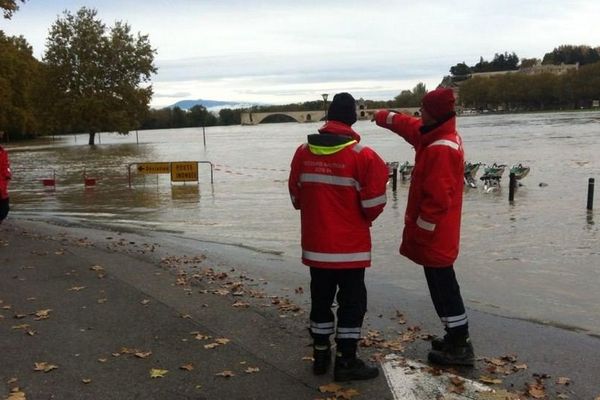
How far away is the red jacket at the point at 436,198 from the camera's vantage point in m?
4.52

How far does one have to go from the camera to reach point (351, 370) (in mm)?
4590

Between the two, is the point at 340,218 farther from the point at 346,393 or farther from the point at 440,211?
the point at 346,393

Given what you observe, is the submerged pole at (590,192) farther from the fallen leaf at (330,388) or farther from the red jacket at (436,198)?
the fallen leaf at (330,388)

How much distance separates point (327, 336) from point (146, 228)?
35.5 feet

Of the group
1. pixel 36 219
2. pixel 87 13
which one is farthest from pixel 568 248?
pixel 87 13

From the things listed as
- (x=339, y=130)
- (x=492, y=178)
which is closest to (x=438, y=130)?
(x=339, y=130)

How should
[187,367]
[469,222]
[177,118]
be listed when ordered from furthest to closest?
[177,118], [469,222], [187,367]

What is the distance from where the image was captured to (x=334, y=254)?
4523mm

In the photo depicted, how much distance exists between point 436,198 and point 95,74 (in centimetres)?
7971

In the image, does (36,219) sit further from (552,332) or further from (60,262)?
(552,332)

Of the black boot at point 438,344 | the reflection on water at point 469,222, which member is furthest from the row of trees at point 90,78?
the black boot at point 438,344

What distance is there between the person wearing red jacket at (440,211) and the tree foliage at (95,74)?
75821 millimetres

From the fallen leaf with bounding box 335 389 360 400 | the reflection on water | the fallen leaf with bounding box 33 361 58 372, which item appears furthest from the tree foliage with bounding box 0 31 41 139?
the fallen leaf with bounding box 335 389 360 400

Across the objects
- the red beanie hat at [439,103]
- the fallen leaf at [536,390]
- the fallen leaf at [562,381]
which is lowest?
the fallen leaf at [562,381]
